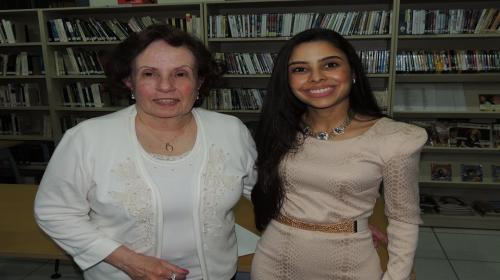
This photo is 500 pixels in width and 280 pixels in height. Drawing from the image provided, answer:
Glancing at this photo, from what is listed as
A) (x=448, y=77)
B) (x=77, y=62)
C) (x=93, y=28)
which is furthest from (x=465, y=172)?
(x=77, y=62)

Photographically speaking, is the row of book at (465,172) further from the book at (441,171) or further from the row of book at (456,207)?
the row of book at (456,207)

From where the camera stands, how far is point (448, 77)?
3592mm

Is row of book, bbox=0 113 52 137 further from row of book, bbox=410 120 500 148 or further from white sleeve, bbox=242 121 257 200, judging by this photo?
row of book, bbox=410 120 500 148

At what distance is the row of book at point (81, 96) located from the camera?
13.6 feet

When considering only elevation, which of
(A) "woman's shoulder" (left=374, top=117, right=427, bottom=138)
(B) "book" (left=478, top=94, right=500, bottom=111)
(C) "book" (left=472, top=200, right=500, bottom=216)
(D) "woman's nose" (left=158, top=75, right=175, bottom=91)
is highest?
(D) "woman's nose" (left=158, top=75, right=175, bottom=91)

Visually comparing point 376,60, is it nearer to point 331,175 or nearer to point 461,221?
point 461,221

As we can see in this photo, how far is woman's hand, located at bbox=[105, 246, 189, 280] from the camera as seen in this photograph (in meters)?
1.17

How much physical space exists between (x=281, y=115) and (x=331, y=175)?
31 cm

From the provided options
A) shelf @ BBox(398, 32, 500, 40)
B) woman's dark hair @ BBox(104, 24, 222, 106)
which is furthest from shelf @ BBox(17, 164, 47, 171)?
shelf @ BBox(398, 32, 500, 40)

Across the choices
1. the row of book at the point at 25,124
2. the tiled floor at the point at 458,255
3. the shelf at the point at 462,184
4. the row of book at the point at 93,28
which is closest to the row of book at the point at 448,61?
the shelf at the point at 462,184

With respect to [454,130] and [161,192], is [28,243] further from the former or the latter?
[454,130]

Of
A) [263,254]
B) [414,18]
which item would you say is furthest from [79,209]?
[414,18]

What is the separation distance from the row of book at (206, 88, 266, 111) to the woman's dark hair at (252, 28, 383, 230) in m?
2.42

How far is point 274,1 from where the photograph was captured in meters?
3.48
